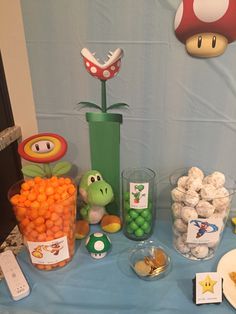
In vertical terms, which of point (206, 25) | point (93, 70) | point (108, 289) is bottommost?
point (108, 289)

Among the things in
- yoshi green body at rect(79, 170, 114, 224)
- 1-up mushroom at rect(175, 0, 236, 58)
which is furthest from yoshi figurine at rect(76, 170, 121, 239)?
1-up mushroom at rect(175, 0, 236, 58)

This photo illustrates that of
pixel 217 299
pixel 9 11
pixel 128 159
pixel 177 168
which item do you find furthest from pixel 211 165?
pixel 9 11

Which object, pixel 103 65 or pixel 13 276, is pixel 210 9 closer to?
pixel 103 65

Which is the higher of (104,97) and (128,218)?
Result: (104,97)

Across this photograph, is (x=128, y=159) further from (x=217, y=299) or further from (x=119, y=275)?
(x=217, y=299)

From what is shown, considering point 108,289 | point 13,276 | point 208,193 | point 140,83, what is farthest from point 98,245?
point 140,83

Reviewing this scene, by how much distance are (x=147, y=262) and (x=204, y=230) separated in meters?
0.18

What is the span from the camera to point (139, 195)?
0.87 meters

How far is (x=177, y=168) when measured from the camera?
0.96 meters

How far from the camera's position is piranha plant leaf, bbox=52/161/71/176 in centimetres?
92

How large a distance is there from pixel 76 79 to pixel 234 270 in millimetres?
694

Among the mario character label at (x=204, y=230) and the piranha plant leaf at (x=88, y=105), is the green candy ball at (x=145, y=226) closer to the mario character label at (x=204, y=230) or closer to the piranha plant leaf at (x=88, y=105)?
the mario character label at (x=204, y=230)

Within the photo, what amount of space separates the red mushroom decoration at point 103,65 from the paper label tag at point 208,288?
0.59 meters

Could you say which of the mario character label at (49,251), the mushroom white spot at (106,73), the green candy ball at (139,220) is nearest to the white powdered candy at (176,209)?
the green candy ball at (139,220)
